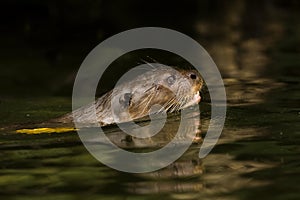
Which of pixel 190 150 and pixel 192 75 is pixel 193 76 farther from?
pixel 190 150

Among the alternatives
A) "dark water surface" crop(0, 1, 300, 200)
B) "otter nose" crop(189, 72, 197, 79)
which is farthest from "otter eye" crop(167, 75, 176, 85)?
"dark water surface" crop(0, 1, 300, 200)

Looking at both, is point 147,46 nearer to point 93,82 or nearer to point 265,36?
point 265,36

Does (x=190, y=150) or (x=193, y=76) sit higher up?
(x=193, y=76)

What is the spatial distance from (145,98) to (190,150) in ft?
4.32

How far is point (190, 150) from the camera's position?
16.5 feet

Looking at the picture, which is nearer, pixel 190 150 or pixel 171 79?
pixel 190 150

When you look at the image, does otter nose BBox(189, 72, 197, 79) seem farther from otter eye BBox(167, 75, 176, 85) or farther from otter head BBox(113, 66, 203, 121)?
otter eye BBox(167, 75, 176, 85)

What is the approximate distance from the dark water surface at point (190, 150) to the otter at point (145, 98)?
0.59ft

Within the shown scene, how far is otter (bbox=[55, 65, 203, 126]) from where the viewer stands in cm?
623

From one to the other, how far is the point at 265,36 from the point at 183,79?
673 cm

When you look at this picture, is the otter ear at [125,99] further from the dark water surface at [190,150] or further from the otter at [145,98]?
the dark water surface at [190,150]

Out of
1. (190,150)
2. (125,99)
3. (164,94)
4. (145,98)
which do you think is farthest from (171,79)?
(190,150)

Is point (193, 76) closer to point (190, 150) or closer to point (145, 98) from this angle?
point (145, 98)

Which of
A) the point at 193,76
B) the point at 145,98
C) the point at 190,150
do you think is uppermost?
the point at 193,76
